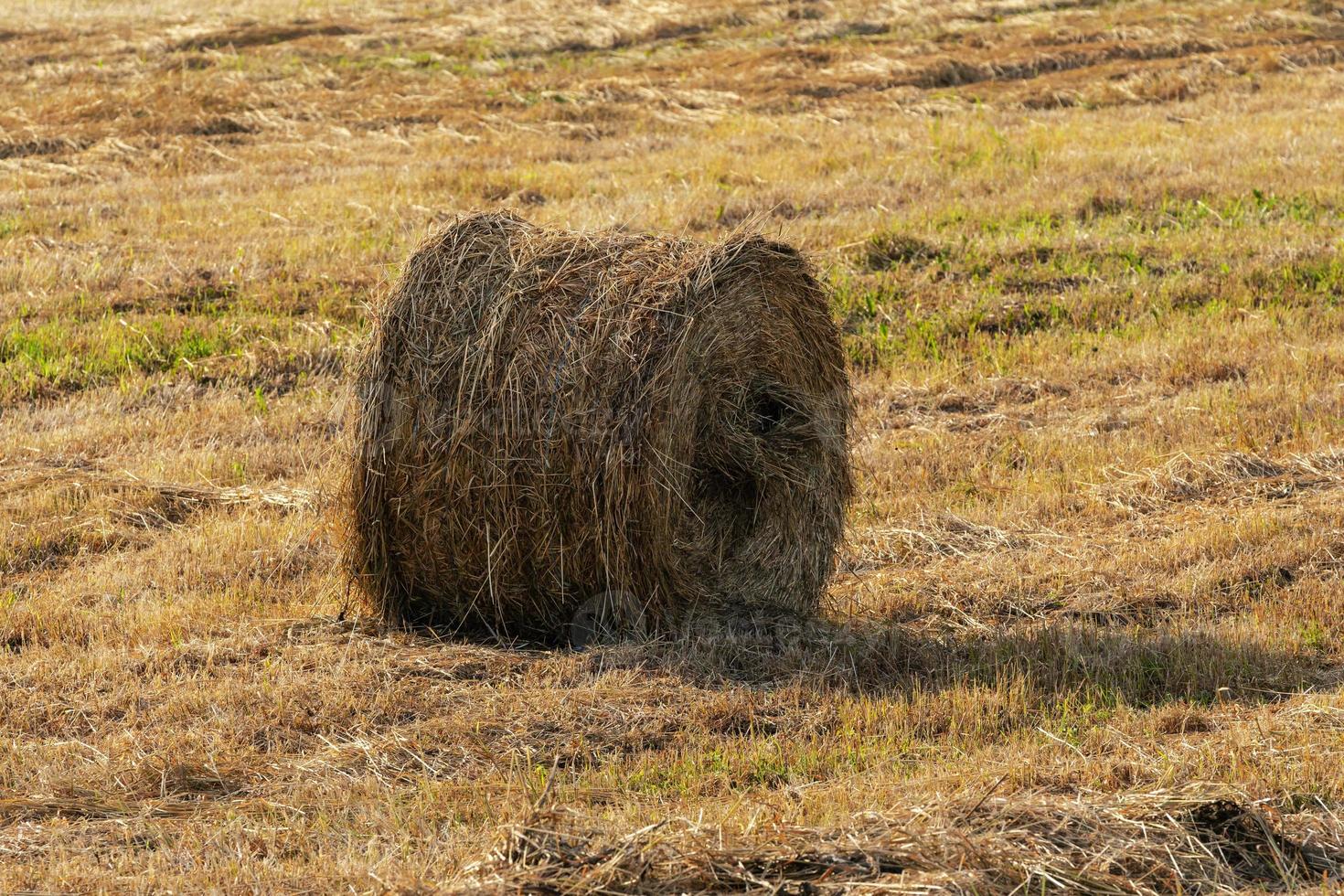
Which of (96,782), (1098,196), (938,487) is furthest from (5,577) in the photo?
(1098,196)

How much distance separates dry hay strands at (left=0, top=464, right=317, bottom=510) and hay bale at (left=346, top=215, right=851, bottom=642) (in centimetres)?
190

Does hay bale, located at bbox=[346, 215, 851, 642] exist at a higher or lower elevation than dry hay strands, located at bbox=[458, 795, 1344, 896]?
higher

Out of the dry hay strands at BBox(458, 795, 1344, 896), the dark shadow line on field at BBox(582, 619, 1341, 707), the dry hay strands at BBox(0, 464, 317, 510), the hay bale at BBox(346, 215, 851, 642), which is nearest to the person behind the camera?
the dry hay strands at BBox(458, 795, 1344, 896)

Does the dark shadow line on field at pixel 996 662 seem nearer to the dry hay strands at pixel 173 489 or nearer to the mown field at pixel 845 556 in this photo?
the mown field at pixel 845 556

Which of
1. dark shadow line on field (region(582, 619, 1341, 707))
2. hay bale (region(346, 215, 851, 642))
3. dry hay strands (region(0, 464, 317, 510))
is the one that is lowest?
dark shadow line on field (region(582, 619, 1341, 707))

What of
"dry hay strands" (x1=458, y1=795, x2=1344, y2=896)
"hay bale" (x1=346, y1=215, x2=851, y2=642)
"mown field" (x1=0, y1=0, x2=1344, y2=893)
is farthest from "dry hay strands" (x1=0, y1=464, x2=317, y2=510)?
"dry hay strands" (x1=458, y1=795, x2=1344, y2=896)

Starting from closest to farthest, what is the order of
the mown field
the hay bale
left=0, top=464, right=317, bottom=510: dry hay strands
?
the mown field → the hay bale → left=0, top=464, right=317, bottom=510: dry hay strands

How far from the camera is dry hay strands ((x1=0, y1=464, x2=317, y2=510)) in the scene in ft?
28.7

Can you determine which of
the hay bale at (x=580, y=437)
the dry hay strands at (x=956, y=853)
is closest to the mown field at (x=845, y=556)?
the dry hay strands at (x=956, y=853)

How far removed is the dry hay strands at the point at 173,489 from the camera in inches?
344

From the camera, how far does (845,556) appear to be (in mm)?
7930

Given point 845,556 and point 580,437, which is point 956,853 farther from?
point 845,556

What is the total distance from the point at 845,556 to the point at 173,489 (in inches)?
149

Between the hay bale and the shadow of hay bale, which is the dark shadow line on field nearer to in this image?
the shadow of hay bale
